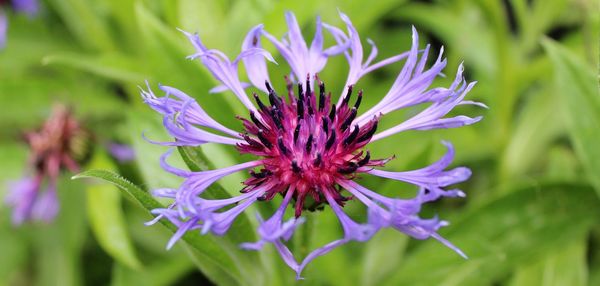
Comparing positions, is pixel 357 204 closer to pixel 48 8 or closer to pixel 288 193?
pixel 288 193

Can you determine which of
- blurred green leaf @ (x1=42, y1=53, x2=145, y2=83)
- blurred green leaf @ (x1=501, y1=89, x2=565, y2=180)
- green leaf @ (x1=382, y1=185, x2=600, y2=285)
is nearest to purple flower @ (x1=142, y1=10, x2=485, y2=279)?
green leaf @ (x1=382, y1=185, x2=600, y2=285)

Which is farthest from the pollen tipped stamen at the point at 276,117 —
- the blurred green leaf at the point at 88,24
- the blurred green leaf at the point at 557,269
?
the blurred green leaf at the point at 88,24

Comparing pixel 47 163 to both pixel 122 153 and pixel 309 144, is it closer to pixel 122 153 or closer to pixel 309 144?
pixel 122 153

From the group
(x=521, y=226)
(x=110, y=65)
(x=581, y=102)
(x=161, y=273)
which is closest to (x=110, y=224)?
(x=161, y=273)

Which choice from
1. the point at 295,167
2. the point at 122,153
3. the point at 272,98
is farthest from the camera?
the point at 122,153

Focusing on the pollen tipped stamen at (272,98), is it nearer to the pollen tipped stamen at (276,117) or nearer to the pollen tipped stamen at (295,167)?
the pollen tipped stamen at (276,117)

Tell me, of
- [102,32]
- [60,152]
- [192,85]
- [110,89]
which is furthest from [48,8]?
[192,85]

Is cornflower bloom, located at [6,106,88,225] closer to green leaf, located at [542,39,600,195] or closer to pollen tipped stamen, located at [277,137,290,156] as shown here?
pollen tipped stamen, located at [277,137,290,156]
